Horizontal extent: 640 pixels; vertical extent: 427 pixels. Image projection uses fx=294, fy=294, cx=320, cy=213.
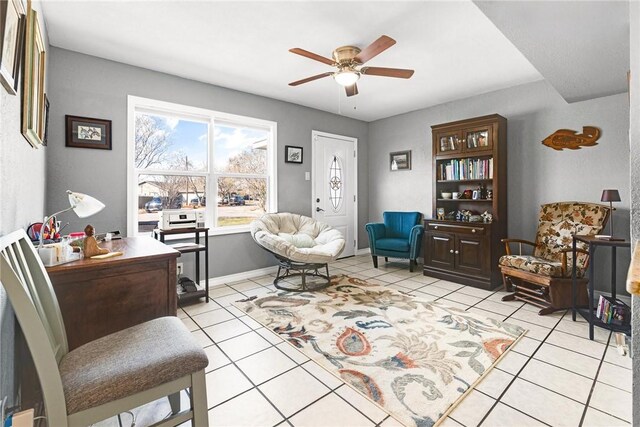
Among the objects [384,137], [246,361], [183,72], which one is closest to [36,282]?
[246,361]

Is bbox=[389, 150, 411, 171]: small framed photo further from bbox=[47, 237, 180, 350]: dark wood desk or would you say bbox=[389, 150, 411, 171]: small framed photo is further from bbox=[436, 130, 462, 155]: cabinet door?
bbox=[47, 237, 180, 350]: dark wood desk

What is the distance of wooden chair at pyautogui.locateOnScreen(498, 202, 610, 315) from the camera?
2.85 metres

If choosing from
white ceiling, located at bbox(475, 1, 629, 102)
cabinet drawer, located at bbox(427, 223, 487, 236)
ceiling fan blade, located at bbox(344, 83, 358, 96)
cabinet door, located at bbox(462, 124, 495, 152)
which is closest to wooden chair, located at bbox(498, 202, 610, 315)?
cabinet drawer, located at bbox(427, 223, 487, 236)

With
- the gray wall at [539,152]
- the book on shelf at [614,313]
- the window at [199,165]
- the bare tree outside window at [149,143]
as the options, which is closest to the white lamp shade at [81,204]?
the window at [199,165]

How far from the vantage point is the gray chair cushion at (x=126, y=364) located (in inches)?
40.5

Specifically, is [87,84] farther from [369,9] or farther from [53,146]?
[369,9]

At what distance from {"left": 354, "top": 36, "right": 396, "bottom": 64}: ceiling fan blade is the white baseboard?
2983 mm

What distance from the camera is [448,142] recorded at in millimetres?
4137

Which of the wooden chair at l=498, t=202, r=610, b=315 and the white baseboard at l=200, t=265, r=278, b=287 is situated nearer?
the wooden chair at l=498, t=202, r=610, b=315

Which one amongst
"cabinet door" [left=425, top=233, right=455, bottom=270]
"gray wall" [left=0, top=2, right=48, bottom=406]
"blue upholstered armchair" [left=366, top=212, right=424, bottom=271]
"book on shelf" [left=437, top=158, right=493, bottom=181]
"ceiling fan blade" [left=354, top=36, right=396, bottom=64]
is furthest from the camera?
"blue upholstered armchair" [left=366, top=212, right=424, bottom=271]

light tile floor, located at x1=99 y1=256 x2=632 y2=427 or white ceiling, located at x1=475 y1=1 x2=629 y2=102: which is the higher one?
white ceiling, located at x1=475 y1=1 x2=629 y2=102

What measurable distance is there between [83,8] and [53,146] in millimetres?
1302

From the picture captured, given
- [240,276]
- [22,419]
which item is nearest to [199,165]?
[240,276]

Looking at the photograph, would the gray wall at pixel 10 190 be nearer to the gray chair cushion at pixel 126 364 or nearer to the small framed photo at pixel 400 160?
the gray chair cushion at pixel 126 364
